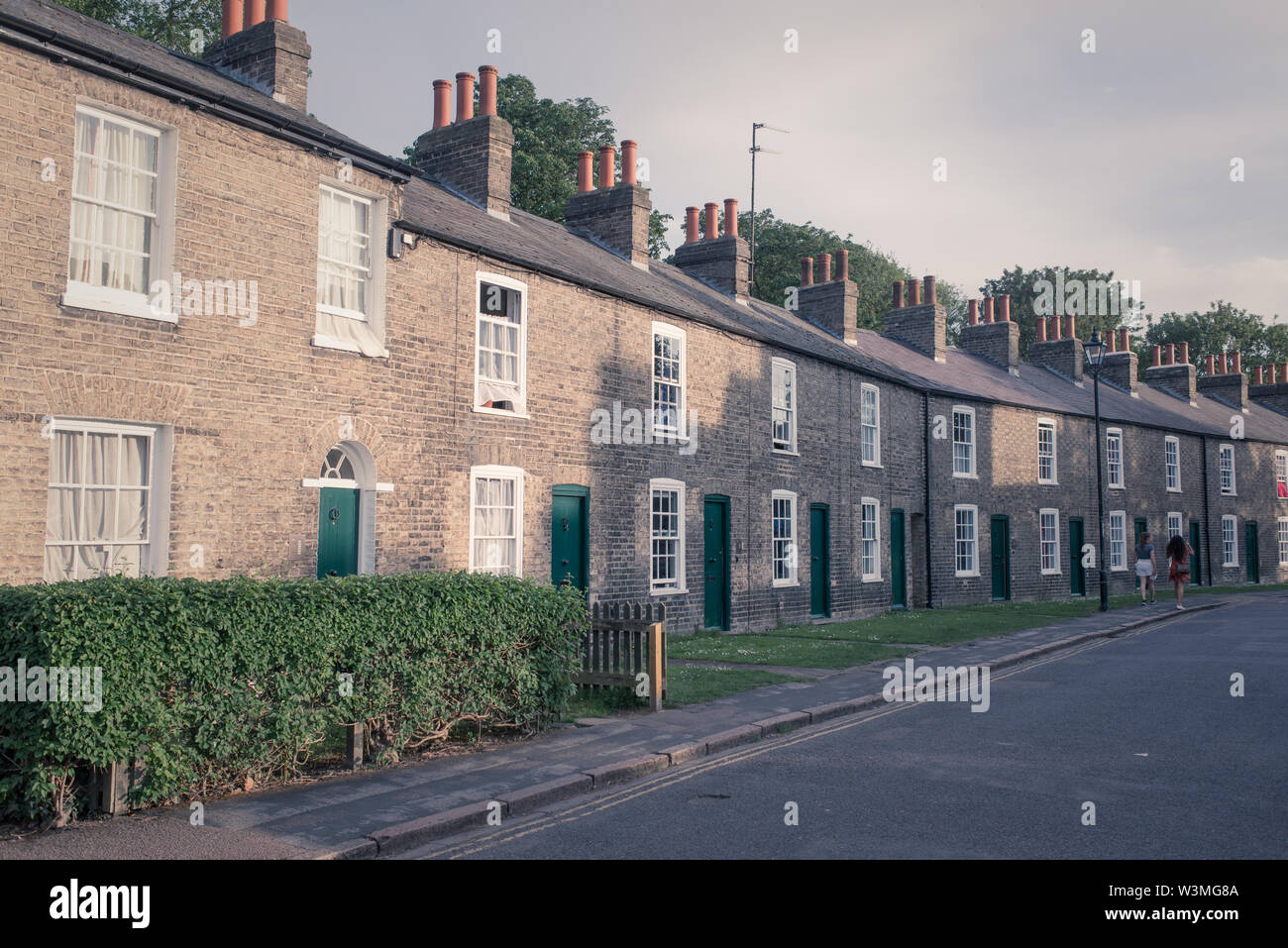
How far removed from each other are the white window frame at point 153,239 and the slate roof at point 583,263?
0.48 meters

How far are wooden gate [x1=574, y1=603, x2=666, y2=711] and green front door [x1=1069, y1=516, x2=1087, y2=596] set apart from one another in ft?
90.9

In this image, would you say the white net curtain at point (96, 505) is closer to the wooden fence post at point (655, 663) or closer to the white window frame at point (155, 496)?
the white window frame at point (155, 496)

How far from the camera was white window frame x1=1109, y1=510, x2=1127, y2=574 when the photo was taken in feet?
121

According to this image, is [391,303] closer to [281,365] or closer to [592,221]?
[281,365]

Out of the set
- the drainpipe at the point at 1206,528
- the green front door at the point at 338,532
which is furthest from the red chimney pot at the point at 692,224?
the drainpipe at the point at 1206,528

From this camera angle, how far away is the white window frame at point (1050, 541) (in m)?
33.8

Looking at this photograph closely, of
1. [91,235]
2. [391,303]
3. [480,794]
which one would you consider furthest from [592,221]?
[480,794]

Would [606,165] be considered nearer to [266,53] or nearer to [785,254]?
[266,53]

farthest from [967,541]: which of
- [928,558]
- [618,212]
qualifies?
[618,212]

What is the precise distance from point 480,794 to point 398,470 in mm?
7051

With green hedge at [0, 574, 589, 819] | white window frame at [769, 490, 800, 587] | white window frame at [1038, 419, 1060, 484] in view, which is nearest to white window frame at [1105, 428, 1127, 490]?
white window frame at [1038, 419, 1060, 484]

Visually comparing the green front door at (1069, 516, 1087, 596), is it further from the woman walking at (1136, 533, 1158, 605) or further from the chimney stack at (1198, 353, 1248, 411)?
the chimney stack at (1198, 353, 1248, 411)

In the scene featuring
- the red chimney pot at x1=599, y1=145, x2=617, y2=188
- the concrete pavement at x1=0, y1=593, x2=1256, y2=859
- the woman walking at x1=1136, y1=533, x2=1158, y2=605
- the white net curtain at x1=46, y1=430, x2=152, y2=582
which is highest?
the red chimney pot at x1=599, y1=145, x2=617, y2=188

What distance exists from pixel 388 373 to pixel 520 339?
9.58 feet
